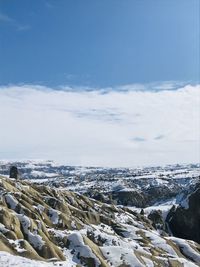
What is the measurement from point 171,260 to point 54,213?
1473 inches

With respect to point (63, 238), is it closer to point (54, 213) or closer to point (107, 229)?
point (54, 213)

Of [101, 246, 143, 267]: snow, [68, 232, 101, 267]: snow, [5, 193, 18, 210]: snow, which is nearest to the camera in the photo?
[68, 232, 101, 267]: snow

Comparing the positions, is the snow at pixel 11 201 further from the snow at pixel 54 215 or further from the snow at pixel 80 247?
the snow at pixel 80 247

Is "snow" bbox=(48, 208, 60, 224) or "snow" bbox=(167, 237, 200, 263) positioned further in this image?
"snow" bbox=(167, 237, 200, 263)

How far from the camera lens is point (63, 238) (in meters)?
118

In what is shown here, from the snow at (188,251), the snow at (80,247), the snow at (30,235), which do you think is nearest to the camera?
the snow at (30,235)

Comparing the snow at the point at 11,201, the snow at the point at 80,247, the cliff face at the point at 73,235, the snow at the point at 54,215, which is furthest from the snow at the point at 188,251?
the snow at the point at 11,201

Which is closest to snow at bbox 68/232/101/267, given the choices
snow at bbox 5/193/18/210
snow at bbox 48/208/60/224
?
snow at bbox 48/208/60/224

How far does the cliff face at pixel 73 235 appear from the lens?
104688 millimetres

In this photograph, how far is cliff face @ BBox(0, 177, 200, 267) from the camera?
10469 cm

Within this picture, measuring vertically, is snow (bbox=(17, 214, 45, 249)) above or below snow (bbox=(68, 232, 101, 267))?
above

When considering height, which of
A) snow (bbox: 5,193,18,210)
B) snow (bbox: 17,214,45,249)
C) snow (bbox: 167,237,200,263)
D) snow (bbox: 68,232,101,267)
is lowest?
snow (bbox: 167,237,200,263)

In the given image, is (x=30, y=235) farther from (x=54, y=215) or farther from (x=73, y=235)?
(x=54, y=215)

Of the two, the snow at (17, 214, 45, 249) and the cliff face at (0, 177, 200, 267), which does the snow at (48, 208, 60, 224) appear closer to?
the cliff face at (0, 177, 200, 267)
